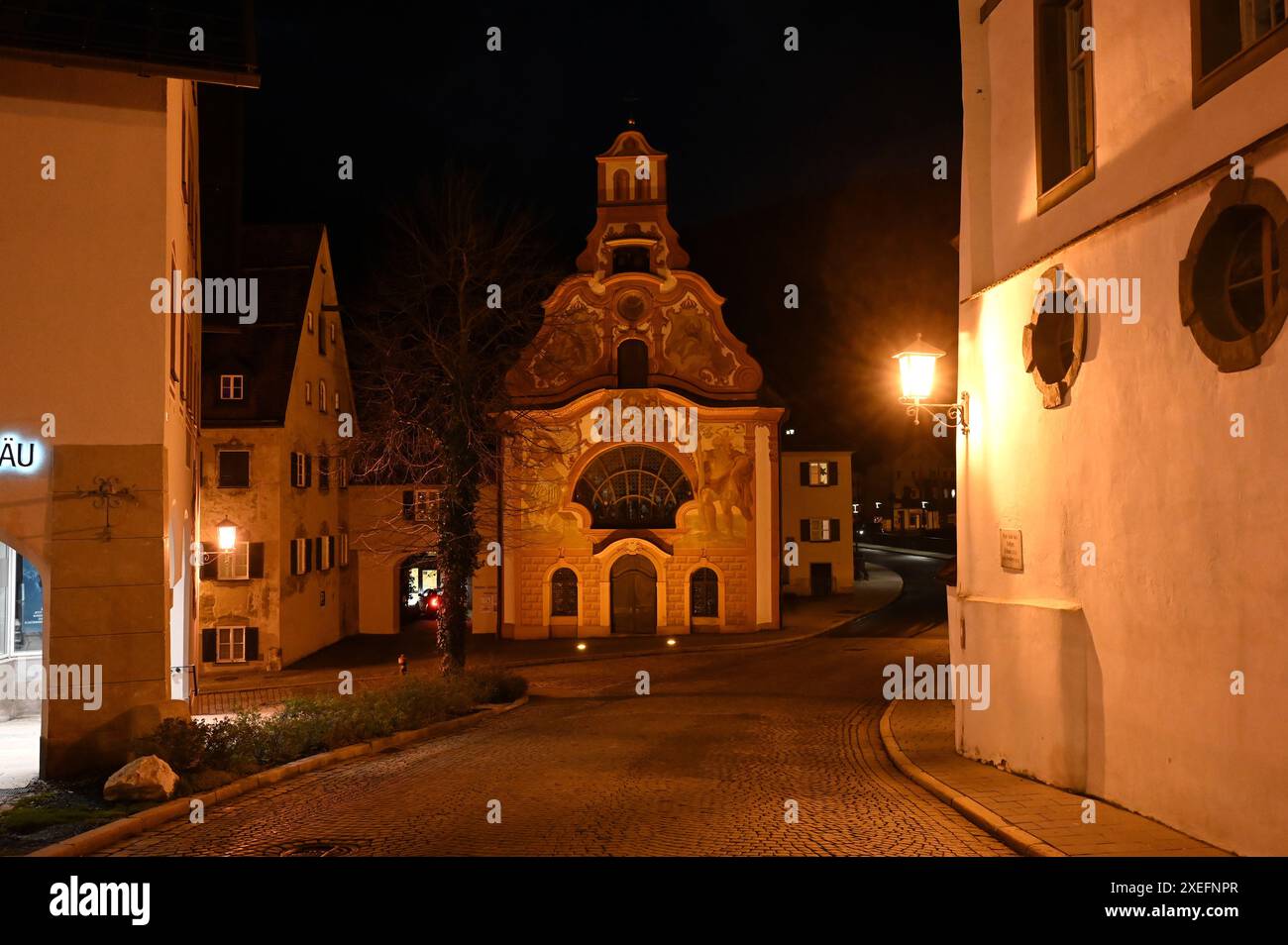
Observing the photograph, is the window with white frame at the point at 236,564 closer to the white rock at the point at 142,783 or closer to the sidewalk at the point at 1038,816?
the white rock at the point at 142,783

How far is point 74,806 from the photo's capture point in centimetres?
1094

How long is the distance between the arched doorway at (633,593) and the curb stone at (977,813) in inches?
847

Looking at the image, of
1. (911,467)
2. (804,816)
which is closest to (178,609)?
(804,816)

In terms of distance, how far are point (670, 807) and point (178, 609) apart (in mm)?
10792

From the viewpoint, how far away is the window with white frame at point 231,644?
100 feet

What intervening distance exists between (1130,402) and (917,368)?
16.4 feet

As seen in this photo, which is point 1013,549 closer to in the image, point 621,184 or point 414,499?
point 414,499

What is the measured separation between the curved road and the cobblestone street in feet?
0.09

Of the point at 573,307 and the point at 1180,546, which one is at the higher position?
the point at 573,307

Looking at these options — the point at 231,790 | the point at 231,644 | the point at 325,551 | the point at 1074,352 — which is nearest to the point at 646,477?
the point at 325,551

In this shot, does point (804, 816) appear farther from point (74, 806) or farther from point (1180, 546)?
point (74, 806)

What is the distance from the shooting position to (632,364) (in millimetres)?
36625

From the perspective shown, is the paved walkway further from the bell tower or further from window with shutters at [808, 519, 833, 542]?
window with shutters at [808, 519, 833, 542]

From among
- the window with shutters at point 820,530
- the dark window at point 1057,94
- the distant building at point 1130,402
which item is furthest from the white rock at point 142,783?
the window with shutters at point 820,530
